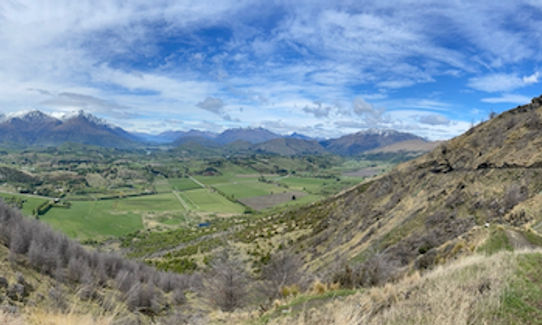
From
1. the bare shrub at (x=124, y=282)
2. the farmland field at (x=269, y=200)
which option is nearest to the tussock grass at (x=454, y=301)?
the bare shrub at (x=124, y=282)

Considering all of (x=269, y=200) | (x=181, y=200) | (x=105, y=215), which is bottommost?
(x=105, y=215)

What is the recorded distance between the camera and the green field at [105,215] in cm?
9025

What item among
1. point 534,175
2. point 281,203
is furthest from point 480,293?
point 281,203

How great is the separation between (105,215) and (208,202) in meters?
44.7

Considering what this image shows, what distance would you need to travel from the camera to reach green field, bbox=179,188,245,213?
404ft

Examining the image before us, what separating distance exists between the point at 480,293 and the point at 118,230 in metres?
105

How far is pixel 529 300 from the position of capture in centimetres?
574

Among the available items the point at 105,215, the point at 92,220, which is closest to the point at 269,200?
the point at 105,215

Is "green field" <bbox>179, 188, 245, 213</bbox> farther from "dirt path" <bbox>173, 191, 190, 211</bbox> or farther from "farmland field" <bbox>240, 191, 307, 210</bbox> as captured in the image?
"farmland field" <bbox>240, 191, 307, 210</bbox>

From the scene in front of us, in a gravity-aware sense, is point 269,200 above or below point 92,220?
above

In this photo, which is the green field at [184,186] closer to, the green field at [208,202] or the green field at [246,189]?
the green field at [208,202]

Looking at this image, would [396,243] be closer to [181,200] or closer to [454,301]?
[454,301]

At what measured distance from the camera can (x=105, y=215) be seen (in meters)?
108

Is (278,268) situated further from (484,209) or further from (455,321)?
(455,321)
